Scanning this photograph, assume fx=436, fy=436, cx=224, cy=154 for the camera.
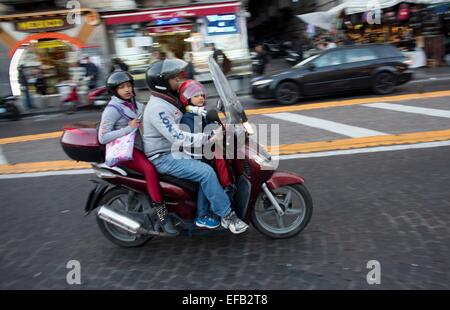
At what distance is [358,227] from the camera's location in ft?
13.8

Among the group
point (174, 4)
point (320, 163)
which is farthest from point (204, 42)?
point (320, 163)

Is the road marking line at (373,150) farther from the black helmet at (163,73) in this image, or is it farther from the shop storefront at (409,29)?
the shop storefront at (409,29)

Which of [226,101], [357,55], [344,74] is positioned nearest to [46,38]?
[344,74]

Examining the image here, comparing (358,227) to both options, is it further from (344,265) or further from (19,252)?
(19,252)

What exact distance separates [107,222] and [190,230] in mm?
848

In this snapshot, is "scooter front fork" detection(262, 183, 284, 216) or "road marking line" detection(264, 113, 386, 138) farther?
"road marking line" detection(264, 113, 386, 138)

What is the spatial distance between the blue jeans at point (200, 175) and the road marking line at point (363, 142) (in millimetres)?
3066

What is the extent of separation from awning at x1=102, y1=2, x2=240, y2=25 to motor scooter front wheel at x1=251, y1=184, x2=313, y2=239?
54.9 feet

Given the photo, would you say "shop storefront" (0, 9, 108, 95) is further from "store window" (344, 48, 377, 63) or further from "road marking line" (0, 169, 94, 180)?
"road marking line" (0, 169, 94, 180)

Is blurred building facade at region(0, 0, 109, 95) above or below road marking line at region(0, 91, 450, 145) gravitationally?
above

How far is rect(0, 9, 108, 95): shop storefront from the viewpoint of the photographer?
1911cm

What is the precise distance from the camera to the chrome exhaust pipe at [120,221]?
12.8ft

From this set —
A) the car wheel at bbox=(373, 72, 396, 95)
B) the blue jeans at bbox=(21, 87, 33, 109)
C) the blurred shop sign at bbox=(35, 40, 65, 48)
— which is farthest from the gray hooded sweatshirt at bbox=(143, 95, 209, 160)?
the blurred shop sign at bbox=(35, 40, 65, 48)
